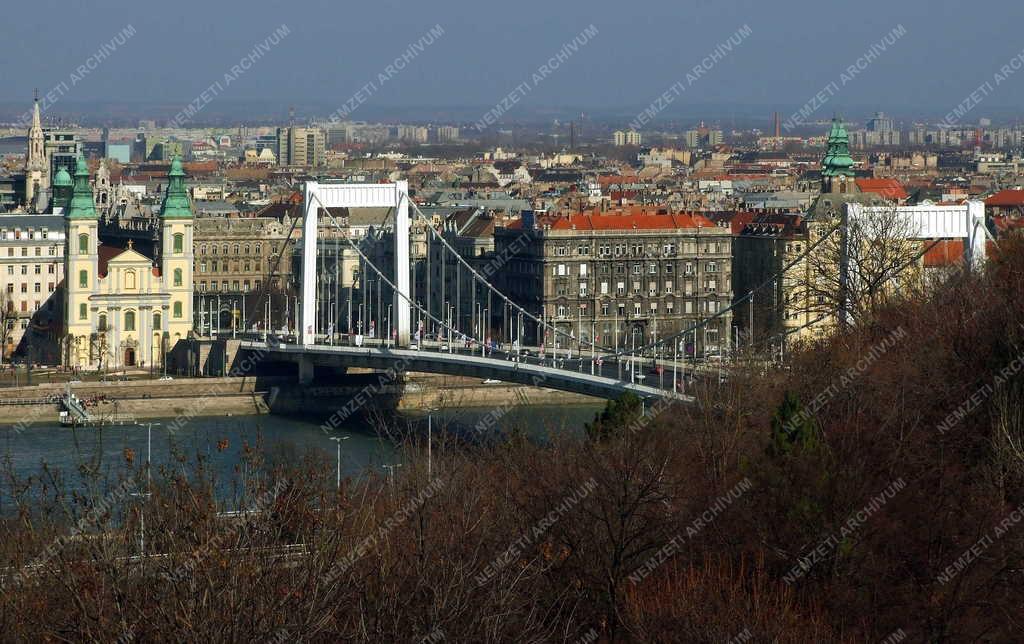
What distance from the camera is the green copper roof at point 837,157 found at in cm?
3972

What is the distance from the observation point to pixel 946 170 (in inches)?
3127

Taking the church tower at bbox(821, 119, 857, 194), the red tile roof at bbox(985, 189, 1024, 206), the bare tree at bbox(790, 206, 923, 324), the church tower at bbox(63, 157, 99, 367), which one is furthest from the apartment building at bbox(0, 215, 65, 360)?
the red tile roof at bbox(985, 189, 1024, 206)

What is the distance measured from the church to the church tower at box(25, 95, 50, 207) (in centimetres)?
1203

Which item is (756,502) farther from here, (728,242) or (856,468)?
(728,242)

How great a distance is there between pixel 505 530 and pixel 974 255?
37.4 ft

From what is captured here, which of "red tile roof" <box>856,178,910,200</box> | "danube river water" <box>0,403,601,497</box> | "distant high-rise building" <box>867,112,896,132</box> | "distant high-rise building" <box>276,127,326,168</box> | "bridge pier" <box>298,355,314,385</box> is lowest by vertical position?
"danube river water" <box>0,403,601,497</box>

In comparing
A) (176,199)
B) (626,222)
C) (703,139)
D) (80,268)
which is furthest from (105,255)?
(703,139)

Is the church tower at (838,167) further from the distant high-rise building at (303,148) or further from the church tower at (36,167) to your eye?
the distant high-rise building at (303,148)

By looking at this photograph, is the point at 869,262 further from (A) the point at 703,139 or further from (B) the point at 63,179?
(A) the point at 703,139

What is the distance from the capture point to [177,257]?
3278cm

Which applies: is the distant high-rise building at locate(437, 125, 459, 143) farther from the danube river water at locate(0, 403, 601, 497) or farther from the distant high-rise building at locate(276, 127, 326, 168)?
the danube river water at locate(0, 403, 601, 497)

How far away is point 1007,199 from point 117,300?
733 inches

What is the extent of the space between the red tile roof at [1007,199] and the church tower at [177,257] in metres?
16.3

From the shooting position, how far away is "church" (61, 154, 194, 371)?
31.6m
